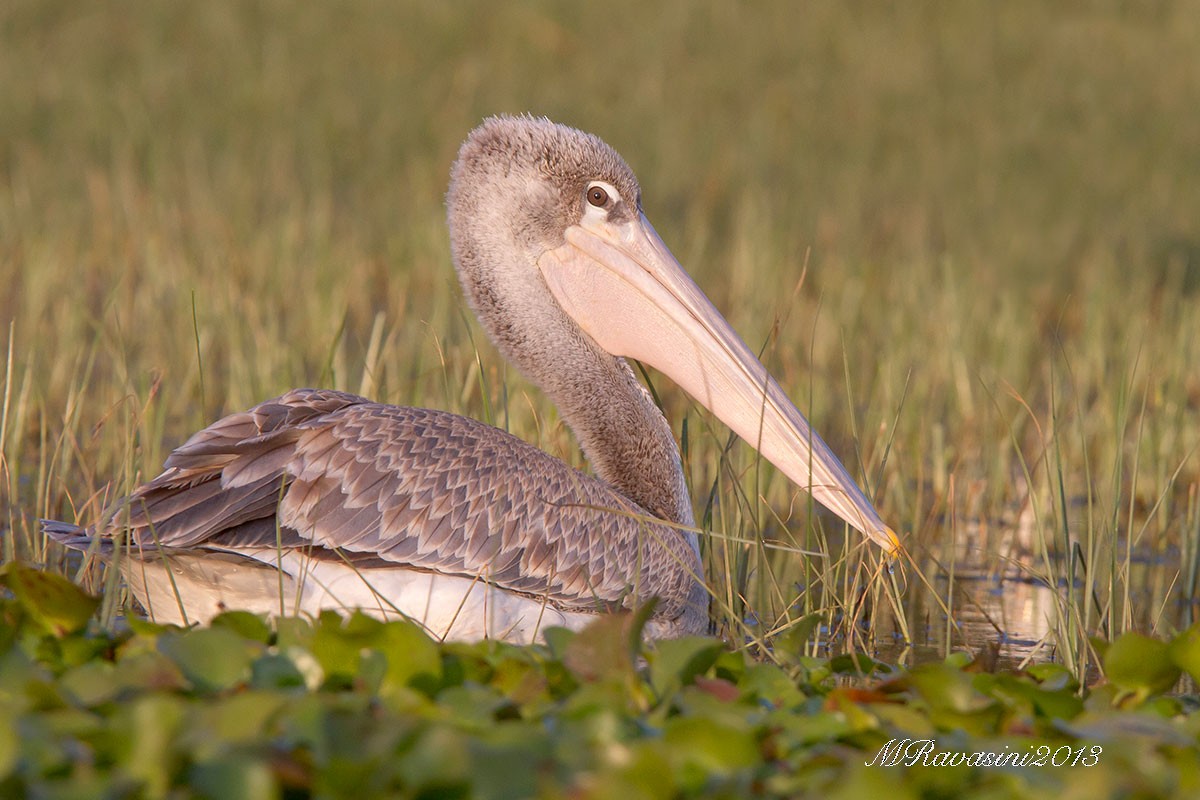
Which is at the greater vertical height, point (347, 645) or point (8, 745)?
point (8, 745)

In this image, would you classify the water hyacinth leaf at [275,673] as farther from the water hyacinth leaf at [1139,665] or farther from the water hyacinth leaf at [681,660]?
the water hyacinth leaf at [1139,665]

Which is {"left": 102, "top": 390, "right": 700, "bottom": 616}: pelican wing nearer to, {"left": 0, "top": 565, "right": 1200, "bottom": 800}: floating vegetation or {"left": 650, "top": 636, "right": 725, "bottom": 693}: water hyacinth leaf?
Answer: {"left": 0, "top": 565, "right": 1200, "bottom": 800}: floating vegetation

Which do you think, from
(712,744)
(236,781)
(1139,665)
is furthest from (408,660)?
(1139,665)

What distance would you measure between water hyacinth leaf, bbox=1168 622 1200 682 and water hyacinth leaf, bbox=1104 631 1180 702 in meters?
0.01

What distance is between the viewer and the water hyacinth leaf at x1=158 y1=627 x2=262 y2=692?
8.87ft

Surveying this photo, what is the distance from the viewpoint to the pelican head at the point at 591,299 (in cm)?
445

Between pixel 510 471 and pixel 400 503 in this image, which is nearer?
pixel 400 503

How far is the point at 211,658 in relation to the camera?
8.95 feet

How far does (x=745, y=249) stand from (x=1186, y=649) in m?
6.86

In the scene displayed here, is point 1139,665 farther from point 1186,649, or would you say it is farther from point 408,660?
point 408,660

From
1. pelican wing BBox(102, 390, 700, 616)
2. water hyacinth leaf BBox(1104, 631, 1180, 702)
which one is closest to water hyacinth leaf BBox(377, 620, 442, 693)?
pelican wing BBox(102, 390, 700, 616)

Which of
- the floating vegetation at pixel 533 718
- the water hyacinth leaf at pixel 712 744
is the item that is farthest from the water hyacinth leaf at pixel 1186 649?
the water hyacinth leaf at pixel 712 744

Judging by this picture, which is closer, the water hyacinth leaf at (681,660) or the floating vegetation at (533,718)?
the floating vegetation at (533,718)
